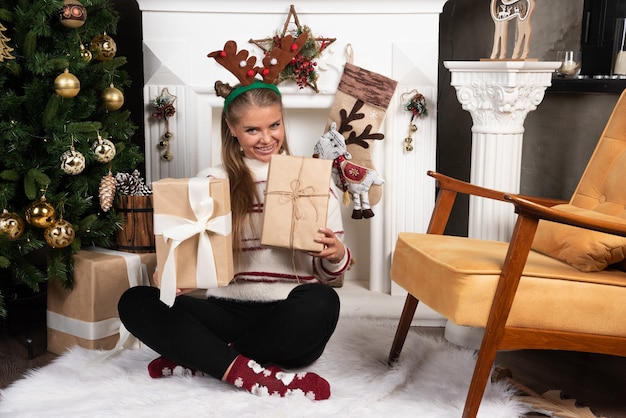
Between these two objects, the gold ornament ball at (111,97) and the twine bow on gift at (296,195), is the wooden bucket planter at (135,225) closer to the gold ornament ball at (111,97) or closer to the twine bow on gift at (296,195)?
the gold ornament ball at (111,97)

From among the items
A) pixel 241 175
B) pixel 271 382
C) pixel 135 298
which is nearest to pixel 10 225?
pixel 135 298

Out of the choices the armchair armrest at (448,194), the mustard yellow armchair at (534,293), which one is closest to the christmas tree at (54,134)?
the armchair armrest at (448,194)

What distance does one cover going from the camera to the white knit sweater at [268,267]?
7.54 feet

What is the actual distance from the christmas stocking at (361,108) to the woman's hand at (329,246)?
0.84 m

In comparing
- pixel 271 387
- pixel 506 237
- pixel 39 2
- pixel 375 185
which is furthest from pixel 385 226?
pixel 39 2

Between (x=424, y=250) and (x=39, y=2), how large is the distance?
1381 millimetres

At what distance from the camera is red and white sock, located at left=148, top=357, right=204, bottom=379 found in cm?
228

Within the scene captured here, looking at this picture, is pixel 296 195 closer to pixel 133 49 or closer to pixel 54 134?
pixel 54 134

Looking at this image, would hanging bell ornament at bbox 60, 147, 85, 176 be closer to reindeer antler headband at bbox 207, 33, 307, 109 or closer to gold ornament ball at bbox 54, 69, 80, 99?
gold ornament ball at bbox 54, 69, 80, 99

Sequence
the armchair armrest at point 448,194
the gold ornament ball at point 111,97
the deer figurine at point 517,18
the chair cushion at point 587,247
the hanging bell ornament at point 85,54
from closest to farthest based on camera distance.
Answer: the chair cushion at point 587,247 → the armchair armrest at point 448,194 → the hanging bell ornament at point 85,54 → the gold ornament ball at point 111,97 → the deer figurine at point 517,18

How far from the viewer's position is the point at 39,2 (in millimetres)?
2365

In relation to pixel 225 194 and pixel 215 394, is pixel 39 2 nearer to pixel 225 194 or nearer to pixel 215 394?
pixel 225 194

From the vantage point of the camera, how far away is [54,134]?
242cm

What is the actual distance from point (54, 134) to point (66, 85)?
0.53 feet
